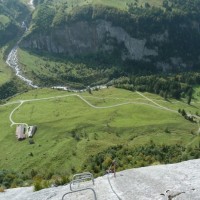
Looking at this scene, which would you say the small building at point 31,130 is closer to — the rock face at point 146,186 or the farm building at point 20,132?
the farm building at point 20,132

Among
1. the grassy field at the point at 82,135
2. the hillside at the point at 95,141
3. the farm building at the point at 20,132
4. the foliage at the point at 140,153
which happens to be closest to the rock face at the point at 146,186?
the hillside at the point at 95,141

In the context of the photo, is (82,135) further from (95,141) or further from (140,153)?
(140,153)

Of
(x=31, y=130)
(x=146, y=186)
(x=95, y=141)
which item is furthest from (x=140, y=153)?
(x=146, y=186)

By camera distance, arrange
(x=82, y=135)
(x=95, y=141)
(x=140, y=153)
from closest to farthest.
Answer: (x=140, y=153)
(x=95, y=141)
(x=82, y=135)

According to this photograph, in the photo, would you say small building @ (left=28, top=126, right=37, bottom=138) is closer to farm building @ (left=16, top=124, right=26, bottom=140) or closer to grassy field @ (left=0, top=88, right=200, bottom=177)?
grassy field @ (left=0, top=88, right=200, bottom=177)

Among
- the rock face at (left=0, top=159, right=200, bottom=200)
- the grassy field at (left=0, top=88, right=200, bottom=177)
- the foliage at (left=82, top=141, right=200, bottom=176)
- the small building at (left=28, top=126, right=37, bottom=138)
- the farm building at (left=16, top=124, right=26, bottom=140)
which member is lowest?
the farm building at (left=16, top=124, right=26, bottom=140)

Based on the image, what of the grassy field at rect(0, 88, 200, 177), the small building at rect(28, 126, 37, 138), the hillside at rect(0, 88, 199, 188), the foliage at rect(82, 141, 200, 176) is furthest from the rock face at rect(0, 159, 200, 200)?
the small building at rect(28, 126, 37, 138)
